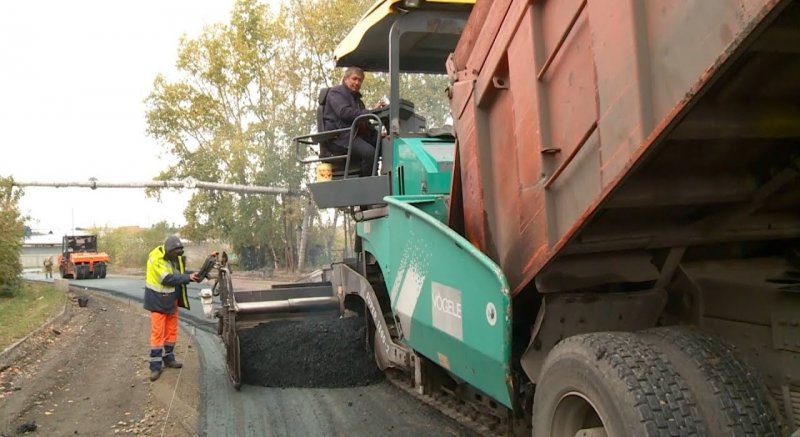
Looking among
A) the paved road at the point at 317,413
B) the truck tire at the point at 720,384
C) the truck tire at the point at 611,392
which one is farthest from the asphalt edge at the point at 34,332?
the truck tire at the point at 720,384

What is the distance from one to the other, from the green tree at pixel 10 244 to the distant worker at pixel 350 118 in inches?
593

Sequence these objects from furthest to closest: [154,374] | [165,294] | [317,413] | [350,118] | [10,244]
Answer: [10,244]
[165,294]
[154,374]
[350,118]
[317,413]

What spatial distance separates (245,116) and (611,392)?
3142cm

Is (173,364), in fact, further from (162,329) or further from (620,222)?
(620,222)

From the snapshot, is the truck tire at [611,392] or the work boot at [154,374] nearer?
the truck tire at [611,392]

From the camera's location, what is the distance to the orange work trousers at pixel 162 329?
22.9ft

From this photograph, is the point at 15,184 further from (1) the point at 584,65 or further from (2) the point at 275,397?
(1) the point at 584,65

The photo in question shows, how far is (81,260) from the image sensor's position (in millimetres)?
34469

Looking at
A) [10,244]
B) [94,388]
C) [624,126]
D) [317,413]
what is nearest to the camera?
[624,126]

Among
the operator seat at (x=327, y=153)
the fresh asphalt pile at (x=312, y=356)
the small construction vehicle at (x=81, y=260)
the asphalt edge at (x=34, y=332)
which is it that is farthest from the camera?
the small construction vehicle at (x=81, y=260)

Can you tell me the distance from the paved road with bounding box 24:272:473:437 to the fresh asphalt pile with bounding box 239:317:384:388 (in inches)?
4.4

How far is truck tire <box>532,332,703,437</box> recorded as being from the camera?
2.13 meters

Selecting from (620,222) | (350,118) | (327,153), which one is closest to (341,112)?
(350,118)

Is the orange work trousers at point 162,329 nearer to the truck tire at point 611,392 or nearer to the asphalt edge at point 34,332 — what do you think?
the asphalt edge at point 34,332
